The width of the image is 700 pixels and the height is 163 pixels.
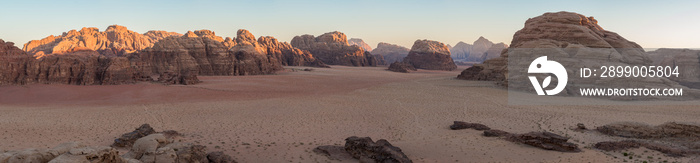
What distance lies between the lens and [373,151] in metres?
13.5

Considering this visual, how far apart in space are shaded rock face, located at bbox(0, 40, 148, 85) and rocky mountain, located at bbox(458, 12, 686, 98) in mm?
46301

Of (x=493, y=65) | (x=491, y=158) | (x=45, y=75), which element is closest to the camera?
(x=491, y=158)

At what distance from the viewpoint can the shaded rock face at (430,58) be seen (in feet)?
365

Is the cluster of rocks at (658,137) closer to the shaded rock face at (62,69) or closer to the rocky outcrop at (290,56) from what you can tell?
the shaded rock face at (62,69)

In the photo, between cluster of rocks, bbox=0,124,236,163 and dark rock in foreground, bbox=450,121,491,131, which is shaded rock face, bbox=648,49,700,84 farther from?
cluster of rocks, bbox=0,124,236,163

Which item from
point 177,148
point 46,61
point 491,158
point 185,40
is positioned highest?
point 185,40

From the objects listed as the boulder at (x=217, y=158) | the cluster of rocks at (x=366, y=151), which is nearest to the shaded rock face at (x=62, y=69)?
the boulder at (x=217, y=158)

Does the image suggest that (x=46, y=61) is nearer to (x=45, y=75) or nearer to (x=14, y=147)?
(x=45, y=75)

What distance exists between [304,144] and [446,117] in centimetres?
1184

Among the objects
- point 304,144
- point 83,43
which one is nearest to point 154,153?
point 304,144

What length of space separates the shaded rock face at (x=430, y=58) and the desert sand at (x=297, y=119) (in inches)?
2966

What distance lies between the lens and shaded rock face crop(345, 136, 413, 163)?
12.8m

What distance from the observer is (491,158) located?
14133 mm

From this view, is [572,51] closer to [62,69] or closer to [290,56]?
[62,69]
